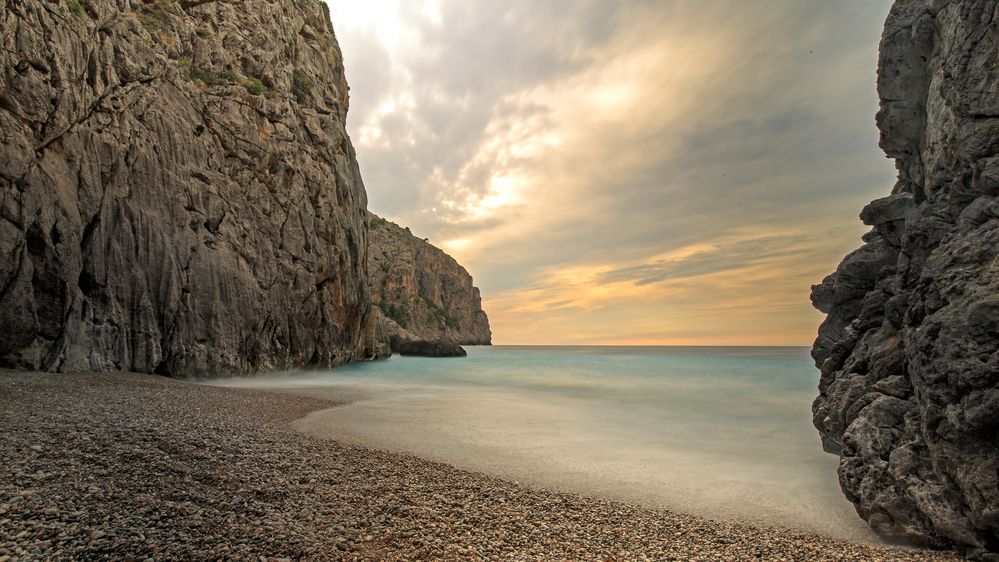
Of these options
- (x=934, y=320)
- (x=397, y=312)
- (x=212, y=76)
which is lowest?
(x=934, y=320)

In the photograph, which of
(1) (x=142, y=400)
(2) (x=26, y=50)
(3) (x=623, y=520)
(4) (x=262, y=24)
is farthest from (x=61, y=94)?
(3) (x=623, y=520)

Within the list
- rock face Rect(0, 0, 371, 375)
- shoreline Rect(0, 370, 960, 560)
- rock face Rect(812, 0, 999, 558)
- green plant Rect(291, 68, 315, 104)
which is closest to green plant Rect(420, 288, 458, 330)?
rock face Rect(0, 0, 371, 375)

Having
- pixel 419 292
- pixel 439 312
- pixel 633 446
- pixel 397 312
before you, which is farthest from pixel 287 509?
pixel 439 312

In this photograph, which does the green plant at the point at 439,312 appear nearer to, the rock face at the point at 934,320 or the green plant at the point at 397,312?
the green plant at the point at 397,312

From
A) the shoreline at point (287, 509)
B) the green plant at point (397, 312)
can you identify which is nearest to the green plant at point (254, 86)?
the shoreline at point (287, 509)

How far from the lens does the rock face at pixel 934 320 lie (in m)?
4.67

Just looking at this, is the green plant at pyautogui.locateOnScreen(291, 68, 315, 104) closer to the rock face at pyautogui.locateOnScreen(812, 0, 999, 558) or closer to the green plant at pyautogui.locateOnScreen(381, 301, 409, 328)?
the rock face at pyautogui.locateOnScreen(812, 0, 999, 558)

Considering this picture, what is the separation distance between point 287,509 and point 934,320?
8.31 metres

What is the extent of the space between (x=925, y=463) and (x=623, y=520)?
3937mm

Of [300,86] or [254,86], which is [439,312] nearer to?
[300,86]

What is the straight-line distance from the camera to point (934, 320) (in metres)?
5.45

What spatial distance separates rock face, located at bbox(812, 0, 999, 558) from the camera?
184 inches

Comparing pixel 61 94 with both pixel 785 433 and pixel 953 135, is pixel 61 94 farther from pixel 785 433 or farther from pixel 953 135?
pixel 785 433

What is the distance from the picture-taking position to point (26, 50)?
13.7 m
